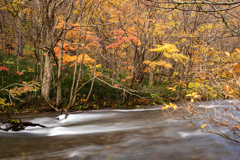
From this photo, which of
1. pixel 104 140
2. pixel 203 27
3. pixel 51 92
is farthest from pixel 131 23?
pixel 104 140

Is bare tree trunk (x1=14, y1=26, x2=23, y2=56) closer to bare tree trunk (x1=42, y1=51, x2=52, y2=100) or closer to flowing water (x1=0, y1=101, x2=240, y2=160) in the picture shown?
bare tree trunk (x1=42, y1=51, x2=52, y2=100)

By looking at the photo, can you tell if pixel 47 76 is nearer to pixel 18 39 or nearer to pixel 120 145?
pixel 120 145

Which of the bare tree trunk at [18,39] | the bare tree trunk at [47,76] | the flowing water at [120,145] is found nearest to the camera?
the flowing water at [120,145]

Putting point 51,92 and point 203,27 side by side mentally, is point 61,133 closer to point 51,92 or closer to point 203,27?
point 51,92

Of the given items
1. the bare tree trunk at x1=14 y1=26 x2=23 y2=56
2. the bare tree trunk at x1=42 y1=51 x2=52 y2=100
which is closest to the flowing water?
the bare tree trunk at x1=42 y1=51 x2=52 y2=100

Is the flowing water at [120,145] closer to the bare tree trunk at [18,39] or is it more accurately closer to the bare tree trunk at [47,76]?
the bare tree trunk at [47,76]

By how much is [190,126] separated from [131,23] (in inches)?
300

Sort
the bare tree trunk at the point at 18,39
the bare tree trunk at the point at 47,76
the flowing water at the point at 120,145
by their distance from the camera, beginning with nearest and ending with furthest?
the flowing water at the point at 120,145 → the bare tree trunk at the point at 47,76 → the bare tree trunk at the point at 18,39

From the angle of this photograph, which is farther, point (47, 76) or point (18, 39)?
point (18, 39)

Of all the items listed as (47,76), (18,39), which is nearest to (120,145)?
(47,76)

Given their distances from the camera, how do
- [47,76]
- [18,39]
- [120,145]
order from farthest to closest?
1. [18,39]
2. [47,76]
3. [120,145]

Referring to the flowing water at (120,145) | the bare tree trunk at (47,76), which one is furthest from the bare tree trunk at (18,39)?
the flowing water at (120,145)

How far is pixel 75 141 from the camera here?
4.25m

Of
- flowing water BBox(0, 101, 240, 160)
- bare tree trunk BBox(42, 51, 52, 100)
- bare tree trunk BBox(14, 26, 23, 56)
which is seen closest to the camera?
flowing water BBox(0, 101, 240, 160)
